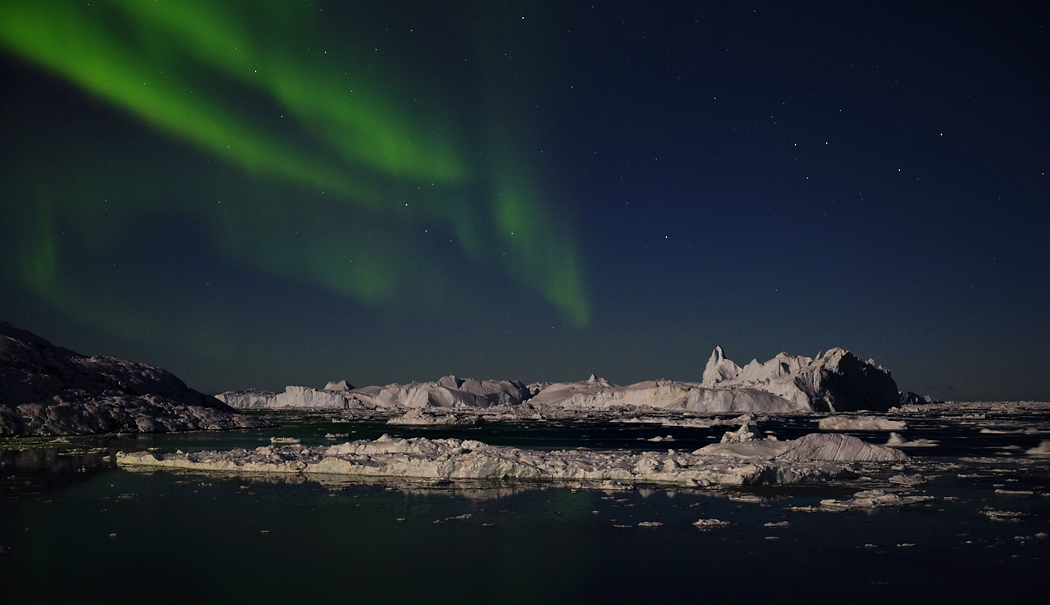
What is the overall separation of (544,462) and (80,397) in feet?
137

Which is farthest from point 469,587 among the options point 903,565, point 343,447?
point 343,447

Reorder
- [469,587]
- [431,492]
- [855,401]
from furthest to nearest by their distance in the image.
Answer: [855,401], [431,492], [469,587]

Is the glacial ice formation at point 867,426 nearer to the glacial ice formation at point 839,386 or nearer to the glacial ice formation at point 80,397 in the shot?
the glacial ice formation at point 839,386

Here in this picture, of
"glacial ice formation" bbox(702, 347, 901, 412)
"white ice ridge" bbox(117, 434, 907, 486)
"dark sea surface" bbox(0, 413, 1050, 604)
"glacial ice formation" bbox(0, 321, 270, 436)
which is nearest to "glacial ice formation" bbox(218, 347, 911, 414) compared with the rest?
"glacial ice formation" bbox(702, 347, 901, 412)

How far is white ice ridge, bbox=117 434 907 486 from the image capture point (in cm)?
2331

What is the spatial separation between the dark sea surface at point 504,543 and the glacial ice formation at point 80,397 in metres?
25.5

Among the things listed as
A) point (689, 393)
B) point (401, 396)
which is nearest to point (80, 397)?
point (689, 393)

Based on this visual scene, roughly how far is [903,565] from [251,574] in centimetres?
1167

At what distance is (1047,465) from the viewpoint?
2905cm

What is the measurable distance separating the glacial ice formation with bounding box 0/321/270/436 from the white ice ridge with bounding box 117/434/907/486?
20.5 m

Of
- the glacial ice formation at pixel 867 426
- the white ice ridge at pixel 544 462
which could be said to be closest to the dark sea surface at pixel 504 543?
the white ice ridge at pixel 544 462

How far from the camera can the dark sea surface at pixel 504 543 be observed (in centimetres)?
1159

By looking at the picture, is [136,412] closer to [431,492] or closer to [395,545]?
[431,492]

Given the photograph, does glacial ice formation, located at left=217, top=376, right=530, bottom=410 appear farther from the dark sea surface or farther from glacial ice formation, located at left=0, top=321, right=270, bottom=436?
the dark sea surface
